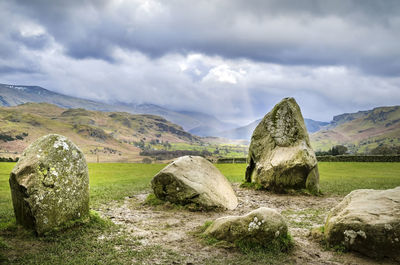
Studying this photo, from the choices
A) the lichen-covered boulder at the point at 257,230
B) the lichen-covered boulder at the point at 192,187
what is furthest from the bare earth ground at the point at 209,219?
the lichen-covered boulder at the point at 192,187

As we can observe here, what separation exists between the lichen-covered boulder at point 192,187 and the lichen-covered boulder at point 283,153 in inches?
185

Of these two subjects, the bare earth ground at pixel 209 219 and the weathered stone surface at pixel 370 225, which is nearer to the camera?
the weathered stone surface at pixel 370 225

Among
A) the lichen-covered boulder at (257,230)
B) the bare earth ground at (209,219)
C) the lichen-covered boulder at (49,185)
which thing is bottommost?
the bare earth ground at (209,219)

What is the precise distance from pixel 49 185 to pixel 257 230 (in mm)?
7006

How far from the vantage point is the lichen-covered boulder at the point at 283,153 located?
64.2 feet

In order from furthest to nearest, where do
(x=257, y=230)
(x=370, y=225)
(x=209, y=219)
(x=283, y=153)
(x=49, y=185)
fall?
(x=283, y=153)
(x=209, y=219)
(x=49, y=185)
(x=257, y=230)
(x=370, y=225)

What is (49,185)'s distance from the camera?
9.80 meters

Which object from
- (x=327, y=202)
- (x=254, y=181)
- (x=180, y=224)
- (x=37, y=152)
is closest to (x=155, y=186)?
(x=180, y=224)

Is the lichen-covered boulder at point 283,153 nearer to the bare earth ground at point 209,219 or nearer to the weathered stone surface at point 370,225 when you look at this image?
the bare earth ground at point 209,219

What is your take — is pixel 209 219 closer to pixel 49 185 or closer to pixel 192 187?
pixel 192 187

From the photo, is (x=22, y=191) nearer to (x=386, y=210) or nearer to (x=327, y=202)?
(x=386, y=210)

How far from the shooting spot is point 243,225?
907 centimetres

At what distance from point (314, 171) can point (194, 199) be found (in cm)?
968

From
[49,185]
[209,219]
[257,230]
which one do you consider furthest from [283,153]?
[49,185]
